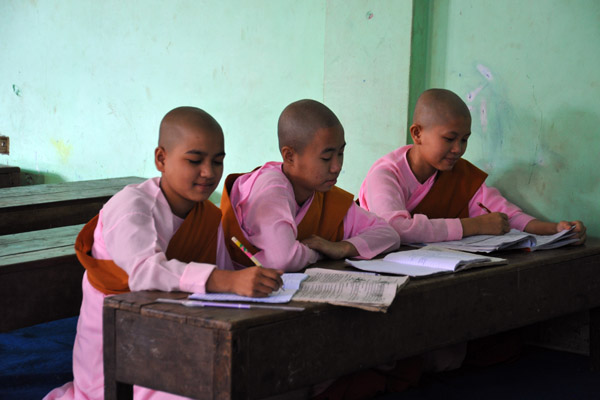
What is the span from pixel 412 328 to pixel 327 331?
34cm

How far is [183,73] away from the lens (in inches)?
179

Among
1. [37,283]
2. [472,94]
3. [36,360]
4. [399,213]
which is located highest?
[472,94]

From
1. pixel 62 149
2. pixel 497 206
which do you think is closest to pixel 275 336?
pixel 497 206

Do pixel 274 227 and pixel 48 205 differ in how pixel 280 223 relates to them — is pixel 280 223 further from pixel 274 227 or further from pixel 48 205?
pixel 48 205

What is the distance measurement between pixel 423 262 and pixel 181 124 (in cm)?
87

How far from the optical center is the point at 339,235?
8.75 feet

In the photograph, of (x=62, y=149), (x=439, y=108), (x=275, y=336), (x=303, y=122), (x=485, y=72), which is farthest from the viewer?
(x=62, y=149)

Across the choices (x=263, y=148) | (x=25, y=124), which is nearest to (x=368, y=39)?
(x=263, y=148)

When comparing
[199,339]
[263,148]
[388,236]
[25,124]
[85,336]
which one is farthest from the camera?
[25,124]

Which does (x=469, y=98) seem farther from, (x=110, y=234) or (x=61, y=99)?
(x=61, y=99)

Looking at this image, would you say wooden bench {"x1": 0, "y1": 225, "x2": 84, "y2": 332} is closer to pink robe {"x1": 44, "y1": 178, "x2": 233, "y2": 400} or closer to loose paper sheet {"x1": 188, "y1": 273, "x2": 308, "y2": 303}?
pink robe {"x1": 44, "y1": 178, "x2": 233, "y2": 400}

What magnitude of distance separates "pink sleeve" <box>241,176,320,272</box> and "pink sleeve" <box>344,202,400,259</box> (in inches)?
7.3

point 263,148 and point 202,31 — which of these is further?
Answer: point 202,31

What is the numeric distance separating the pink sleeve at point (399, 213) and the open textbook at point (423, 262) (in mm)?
323
